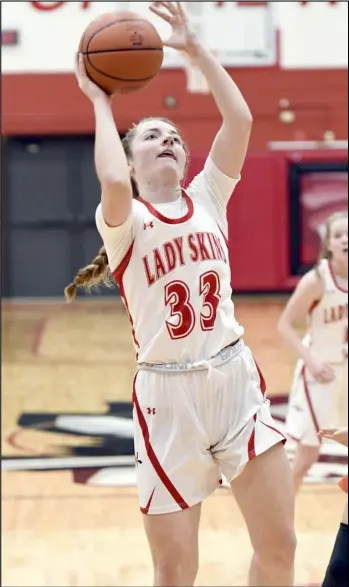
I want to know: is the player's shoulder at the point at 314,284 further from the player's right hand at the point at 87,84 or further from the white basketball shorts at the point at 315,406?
the player's right hand at the point at 87,84

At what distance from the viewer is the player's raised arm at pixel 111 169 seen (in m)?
2.84

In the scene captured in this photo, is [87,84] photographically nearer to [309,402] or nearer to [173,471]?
[173,471]

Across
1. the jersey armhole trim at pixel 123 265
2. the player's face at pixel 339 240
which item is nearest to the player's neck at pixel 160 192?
the jersey armhole trim at pixel 123 265

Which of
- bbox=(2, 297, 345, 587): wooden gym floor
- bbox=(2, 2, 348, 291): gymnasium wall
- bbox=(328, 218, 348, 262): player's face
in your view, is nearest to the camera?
bbox=(2, 297, 345, 587): wooden gym floor

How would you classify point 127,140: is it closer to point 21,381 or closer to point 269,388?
point 269,388

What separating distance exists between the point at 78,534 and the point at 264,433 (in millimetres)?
2408

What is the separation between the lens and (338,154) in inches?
476

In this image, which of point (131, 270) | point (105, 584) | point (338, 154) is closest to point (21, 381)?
point (105, 584)

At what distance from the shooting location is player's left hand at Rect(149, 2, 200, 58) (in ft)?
9.95

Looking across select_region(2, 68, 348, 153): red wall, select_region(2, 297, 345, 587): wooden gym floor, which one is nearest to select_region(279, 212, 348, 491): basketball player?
select_region(2, 297, 345, 587): wooden gym floor

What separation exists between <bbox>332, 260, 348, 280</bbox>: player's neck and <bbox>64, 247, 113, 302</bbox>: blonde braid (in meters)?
2.11

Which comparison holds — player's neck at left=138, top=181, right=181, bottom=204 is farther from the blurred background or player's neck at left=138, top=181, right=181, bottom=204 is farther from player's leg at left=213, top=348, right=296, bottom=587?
the blurred background

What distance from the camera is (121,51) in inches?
119

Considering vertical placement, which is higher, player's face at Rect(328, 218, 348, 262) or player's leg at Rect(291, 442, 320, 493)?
player's face at Rect(328, 218, 348, 262)
